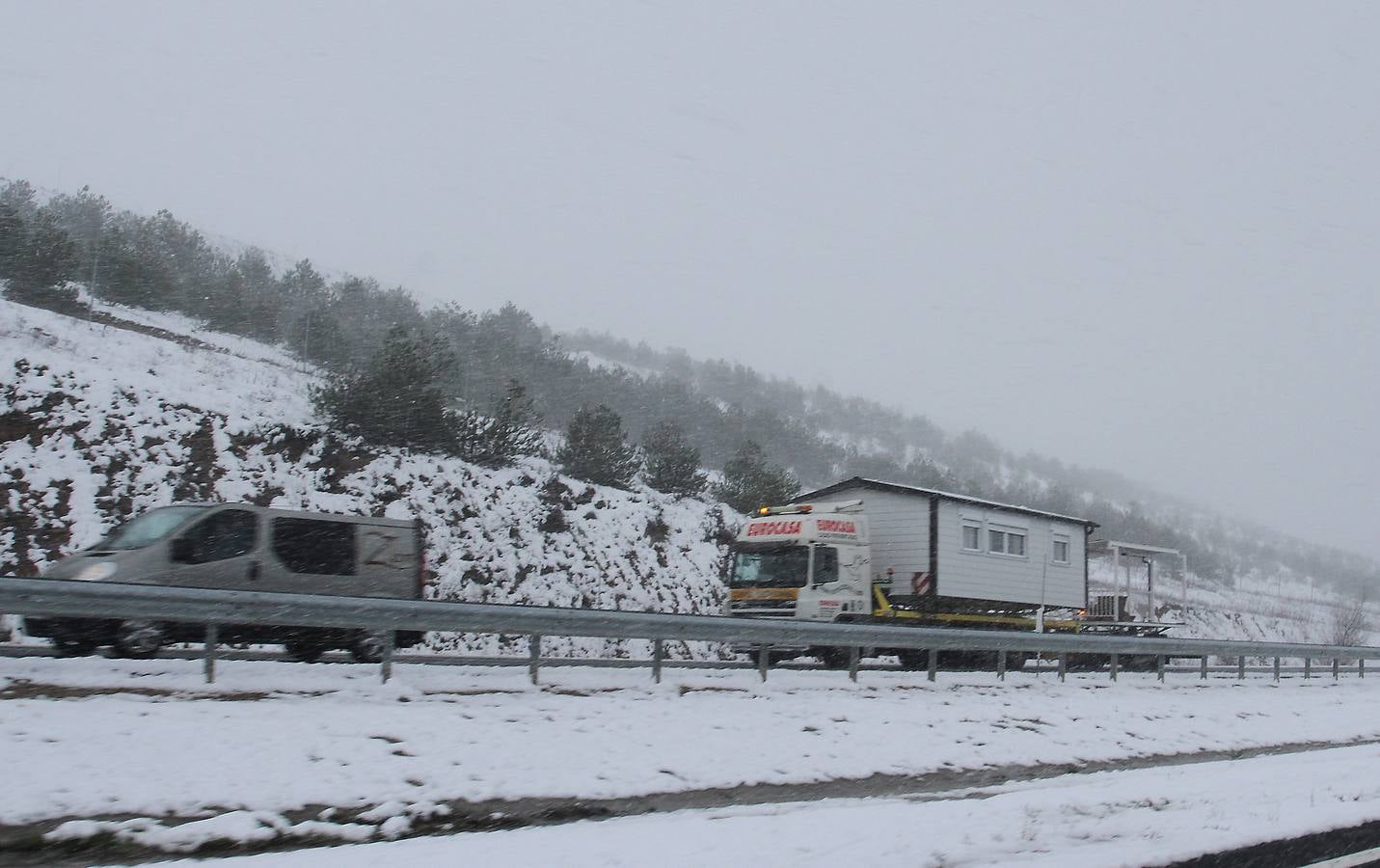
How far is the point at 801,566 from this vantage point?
67.7ft

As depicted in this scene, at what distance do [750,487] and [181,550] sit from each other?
25.3 meters

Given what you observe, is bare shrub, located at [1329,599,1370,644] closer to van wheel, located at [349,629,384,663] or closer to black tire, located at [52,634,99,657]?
van wheel, located at [349,629,384,663]

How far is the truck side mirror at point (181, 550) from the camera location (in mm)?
12180

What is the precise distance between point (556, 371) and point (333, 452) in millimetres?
33121

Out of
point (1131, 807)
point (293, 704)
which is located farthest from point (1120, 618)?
point (293, 704)

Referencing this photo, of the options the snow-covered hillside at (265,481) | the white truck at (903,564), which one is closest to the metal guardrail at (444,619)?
the white truck at (903,564)

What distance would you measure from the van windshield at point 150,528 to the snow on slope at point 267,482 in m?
6.74

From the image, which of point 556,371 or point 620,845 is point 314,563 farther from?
point 556,371

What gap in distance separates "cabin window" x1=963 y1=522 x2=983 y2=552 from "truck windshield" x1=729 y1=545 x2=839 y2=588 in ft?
12.2

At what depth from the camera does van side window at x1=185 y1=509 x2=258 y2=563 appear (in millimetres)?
12438

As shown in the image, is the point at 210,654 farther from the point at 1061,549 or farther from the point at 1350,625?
the point at 1350,625

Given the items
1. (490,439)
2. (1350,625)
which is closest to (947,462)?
(1350,625)

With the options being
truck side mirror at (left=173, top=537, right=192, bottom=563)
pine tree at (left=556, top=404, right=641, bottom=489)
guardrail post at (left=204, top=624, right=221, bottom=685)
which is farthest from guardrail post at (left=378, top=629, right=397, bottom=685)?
pine tree at (left=556, top=404, right=641, bottom=489)

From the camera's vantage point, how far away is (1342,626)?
4153 cm
